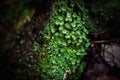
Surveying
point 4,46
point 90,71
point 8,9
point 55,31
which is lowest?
point 90,71

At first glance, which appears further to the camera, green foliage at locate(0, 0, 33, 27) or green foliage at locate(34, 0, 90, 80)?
green foliage at locate(34, 0, 90, 80)

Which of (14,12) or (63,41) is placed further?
(63,41)

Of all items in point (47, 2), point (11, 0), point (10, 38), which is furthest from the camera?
point (47, 2)

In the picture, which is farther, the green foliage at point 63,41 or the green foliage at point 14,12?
the green foliage at point 63,41

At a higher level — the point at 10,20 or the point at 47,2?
the point at 47,2

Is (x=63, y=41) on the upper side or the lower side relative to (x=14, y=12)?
lower

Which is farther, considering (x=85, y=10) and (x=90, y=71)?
(x=90, y=71)

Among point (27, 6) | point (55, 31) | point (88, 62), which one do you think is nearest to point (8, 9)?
point (27, 6)

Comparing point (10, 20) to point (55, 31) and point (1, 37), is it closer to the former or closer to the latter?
point (1, 37)
